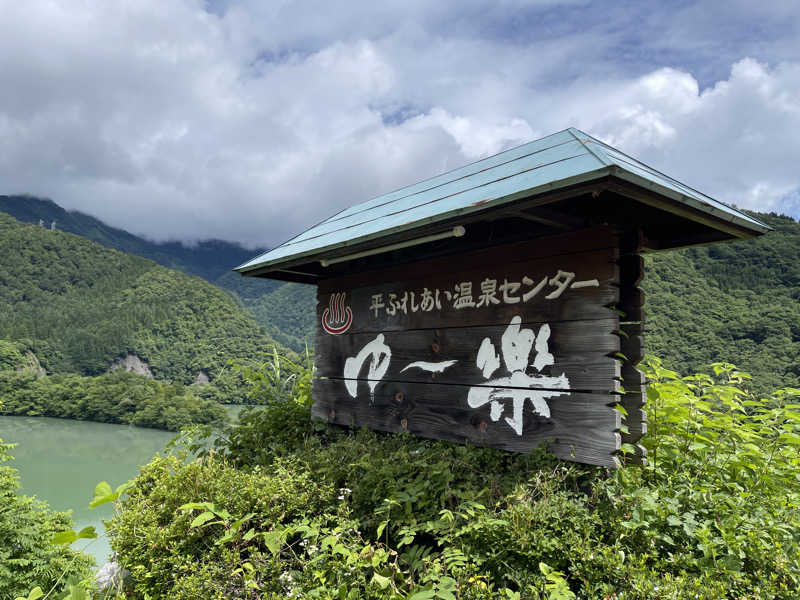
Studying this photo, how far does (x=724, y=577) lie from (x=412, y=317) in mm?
2456

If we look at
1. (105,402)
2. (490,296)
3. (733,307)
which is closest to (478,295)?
(490,296)

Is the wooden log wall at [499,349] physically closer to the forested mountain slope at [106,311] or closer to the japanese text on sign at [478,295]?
the japanese text on sign at [478,295]

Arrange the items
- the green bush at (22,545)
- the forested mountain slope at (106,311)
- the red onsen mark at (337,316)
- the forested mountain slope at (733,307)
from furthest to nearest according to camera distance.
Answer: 1. the forested mountain slope at (106,311)
2. the forested mountain slope at (733,307)
3. the green bush at (22,545)
4. the red onsen mark at (337,316)

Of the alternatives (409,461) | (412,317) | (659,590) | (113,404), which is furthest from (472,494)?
(113,404)

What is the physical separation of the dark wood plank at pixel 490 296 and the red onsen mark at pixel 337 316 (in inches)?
0.4

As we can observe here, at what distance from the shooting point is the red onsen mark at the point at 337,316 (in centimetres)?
435

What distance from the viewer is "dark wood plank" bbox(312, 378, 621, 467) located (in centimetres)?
257

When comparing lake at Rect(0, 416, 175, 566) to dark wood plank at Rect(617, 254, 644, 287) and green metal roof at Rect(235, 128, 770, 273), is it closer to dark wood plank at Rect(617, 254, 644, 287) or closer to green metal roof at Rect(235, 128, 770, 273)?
green metal roof at Rect(235, 128, 770, 273)

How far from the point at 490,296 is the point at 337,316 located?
1764 millimetres

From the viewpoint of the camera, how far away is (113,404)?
22734mm

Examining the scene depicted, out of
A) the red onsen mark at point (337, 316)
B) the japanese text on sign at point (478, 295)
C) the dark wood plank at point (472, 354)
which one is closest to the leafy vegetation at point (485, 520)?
the dark wood plank at point (472, 354)

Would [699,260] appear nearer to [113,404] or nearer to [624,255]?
[624,255]

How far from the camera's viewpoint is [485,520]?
2.21 m

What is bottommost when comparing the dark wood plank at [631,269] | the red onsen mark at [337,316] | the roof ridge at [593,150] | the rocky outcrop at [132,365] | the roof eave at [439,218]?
the rocky outcrop at [132,365]
